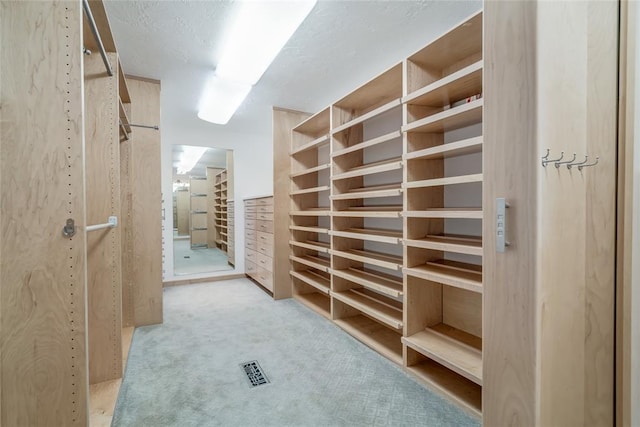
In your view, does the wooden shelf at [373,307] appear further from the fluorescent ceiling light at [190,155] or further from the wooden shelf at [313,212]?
the fluorescent ceiling light at [190,155]

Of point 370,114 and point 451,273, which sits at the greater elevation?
point 370,114

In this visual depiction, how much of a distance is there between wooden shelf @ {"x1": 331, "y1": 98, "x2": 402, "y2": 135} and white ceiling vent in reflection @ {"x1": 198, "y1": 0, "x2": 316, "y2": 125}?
2.67 feet

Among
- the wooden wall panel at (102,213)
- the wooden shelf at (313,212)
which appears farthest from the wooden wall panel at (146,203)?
the wooden shelf at (313,212)

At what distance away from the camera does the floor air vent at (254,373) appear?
2.02 meters

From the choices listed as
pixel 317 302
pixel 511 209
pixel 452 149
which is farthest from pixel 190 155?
pixel 511 209

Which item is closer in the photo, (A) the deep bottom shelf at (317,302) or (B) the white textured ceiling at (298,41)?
(B) the white textured ceiling at (298,41)

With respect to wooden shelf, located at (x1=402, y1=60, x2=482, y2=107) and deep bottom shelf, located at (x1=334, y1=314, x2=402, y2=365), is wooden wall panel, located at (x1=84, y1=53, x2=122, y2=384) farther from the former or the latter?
wooden shelf, located at (x1=402, y1=60, x2=482, y2=107)

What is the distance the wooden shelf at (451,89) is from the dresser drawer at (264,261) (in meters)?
2.66

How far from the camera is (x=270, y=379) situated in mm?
2059

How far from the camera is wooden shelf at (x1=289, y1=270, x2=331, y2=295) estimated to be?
10.9ft

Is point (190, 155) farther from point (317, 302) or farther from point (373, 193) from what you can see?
point (373, 193)

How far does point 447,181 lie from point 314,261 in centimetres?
208

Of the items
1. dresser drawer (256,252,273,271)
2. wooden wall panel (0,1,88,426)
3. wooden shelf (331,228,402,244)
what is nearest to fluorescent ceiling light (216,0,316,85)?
wooden wall panel (0,1,88,426)

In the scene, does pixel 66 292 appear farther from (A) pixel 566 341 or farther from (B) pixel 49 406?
(A) pixel 566 341
